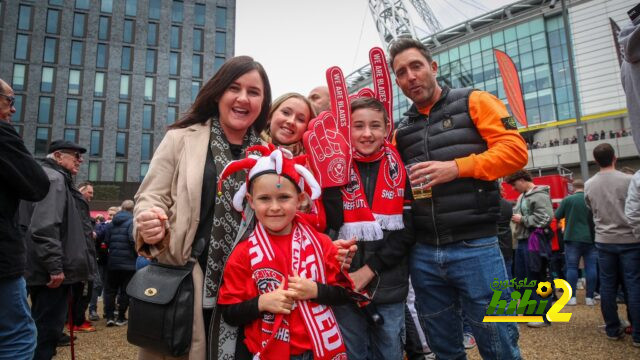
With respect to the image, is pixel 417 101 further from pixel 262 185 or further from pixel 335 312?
pixel 335 312

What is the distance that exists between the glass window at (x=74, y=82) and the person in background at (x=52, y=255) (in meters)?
38.3

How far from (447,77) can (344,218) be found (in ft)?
126

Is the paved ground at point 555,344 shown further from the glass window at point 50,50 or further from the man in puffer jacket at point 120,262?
the glass window at point 50,50

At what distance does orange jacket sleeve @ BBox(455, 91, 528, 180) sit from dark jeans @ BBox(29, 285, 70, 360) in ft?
12.1

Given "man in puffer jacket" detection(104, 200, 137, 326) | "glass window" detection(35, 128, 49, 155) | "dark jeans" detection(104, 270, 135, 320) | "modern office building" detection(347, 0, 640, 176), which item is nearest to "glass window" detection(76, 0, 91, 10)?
"glass window" detection(35, 128, 49, 155)

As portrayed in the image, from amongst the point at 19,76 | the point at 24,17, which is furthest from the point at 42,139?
the point at 24,17

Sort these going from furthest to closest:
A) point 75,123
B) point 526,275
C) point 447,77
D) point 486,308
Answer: point 447,77 → point 75,123 → point 526,275 → point 486,308

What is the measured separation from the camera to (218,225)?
1933mm

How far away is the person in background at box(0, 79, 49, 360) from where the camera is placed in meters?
2.08

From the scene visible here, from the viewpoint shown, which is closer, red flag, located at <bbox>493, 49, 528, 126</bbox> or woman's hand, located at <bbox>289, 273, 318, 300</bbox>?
woman's hand, located at <bbox>289, 273, 318, 300</bbox>

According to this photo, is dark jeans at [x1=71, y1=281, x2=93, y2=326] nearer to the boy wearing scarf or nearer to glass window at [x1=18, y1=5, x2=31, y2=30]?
the boy wearing scarf

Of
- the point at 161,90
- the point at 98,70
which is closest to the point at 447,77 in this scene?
the point at 161,90

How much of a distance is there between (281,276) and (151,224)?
0.65 m

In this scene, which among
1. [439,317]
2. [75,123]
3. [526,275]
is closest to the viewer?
[439,317]
